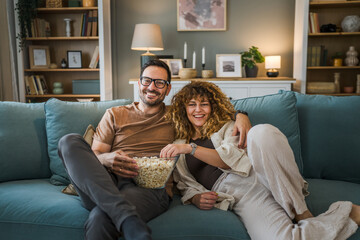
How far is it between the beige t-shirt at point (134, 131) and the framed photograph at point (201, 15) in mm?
2767

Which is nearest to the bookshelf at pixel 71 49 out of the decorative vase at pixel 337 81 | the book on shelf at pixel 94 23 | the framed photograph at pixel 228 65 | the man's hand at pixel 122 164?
the book on shelf at pixel 94 23

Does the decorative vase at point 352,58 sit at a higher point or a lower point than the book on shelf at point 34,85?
higher

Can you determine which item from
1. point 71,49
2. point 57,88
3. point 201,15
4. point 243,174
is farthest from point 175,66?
point 243,174

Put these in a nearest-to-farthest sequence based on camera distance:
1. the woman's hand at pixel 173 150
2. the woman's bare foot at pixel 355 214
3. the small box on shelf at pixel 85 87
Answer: the woman's bare foot at pixel 355 214
the woman's hand at pixel 173 150
the small box on shelf at pixel 85 87

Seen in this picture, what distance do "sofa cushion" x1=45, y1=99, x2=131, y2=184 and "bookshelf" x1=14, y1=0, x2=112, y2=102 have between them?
2213 millimetres

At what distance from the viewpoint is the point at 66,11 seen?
423cm

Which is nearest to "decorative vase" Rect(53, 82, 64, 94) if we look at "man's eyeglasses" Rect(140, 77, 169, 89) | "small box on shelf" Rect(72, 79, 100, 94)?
"small box on shelf" Rect(72, 79, 100, 94)

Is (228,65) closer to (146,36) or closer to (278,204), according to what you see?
(146,36)

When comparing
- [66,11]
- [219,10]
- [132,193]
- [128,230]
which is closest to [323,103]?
[132,193]

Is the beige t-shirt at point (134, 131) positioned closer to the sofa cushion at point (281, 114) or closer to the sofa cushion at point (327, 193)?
the sofa cushion at point (281, 114)

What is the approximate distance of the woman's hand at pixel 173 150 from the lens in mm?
1454

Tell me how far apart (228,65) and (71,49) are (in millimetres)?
2098

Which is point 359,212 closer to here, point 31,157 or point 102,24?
point 31,157

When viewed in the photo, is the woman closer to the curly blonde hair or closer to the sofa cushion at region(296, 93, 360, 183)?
the curly blonde hair
